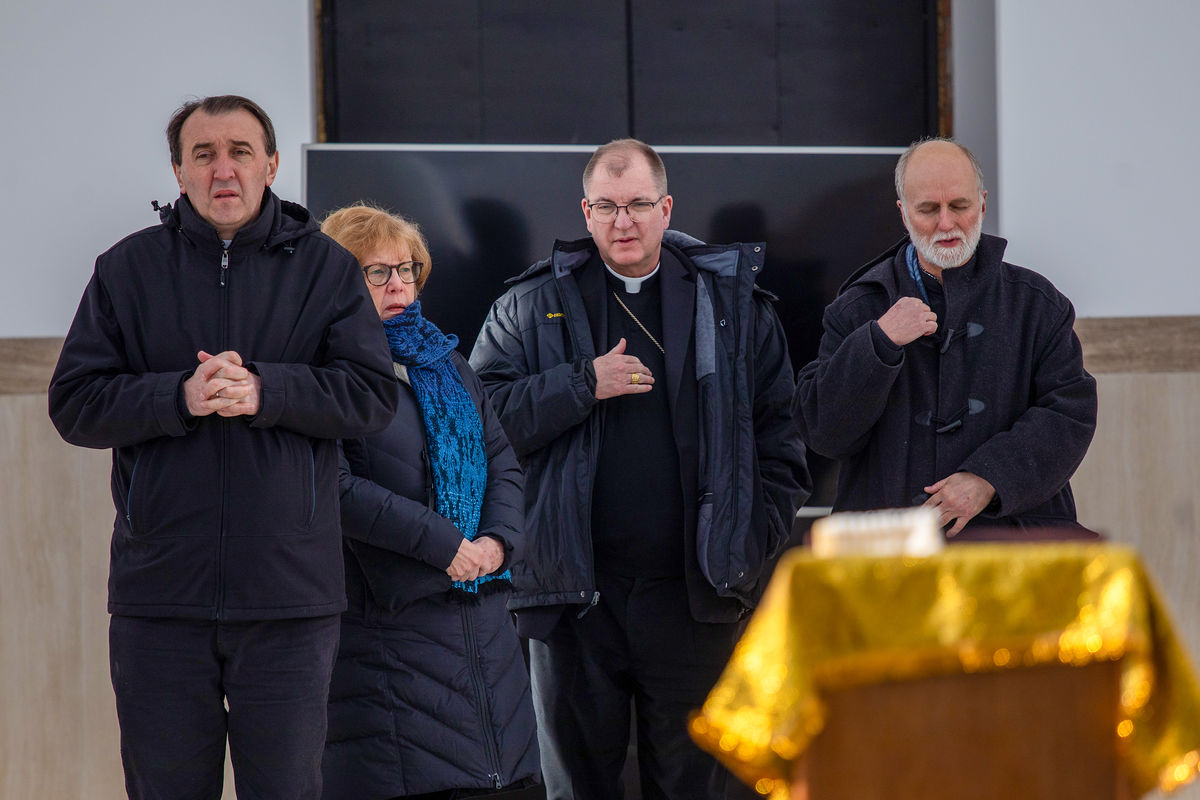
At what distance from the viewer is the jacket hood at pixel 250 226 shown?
6.45 ft

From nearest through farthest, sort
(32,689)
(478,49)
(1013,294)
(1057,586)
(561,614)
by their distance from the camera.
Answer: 1. (1057,586)
2. (1013,294)
3. (561,614)
4. (32,689)
5. (478,49)

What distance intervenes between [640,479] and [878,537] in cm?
140

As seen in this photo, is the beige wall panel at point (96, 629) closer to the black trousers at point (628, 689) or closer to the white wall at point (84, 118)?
the white wall at point (84, 118)

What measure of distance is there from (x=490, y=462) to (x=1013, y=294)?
105cm

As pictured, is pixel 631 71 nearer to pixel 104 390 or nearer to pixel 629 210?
pixel 629 210

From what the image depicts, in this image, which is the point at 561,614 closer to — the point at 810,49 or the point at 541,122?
the point at 541,122

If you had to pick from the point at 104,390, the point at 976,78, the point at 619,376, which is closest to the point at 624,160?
the point at 619,376

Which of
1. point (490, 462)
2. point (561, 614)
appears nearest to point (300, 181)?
point (490, 462)

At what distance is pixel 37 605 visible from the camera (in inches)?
117

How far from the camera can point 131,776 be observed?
1877 mm

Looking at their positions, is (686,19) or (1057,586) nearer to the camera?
(1057,586)

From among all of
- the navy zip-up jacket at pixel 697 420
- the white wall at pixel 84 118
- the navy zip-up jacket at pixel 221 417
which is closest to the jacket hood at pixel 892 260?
the navy zip-up jacket at pixel 697 420

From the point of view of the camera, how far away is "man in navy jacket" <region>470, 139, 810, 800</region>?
8.06ft

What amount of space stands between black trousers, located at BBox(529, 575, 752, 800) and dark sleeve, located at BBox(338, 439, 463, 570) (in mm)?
477
